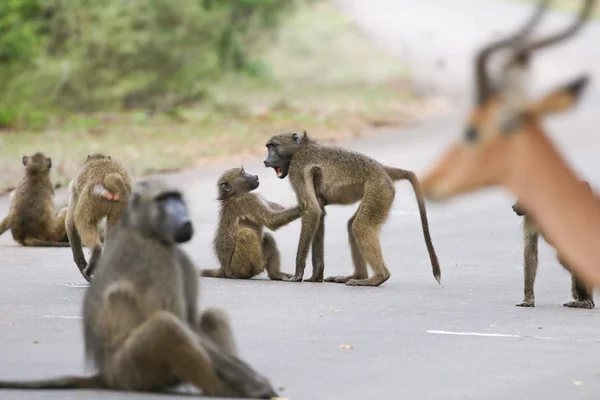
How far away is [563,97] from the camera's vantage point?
6.18 metres

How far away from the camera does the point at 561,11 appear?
166 ft

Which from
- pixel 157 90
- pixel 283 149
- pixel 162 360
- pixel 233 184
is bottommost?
pixel 162 360

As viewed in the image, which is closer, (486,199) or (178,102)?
(486,199)

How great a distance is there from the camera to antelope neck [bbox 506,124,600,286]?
6211mm

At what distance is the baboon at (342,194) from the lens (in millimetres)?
14438

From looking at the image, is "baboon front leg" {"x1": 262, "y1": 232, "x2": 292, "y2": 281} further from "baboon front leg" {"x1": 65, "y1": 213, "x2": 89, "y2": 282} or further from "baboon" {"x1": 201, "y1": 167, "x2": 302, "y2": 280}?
"baboon front leg" {"x1": 65, "y1": 213, "x2": 89, "y2": 282}

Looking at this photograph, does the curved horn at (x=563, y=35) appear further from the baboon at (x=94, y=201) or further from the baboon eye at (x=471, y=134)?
the baboon at (x=94, y=201)

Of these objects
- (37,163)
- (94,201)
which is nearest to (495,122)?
(94,201)

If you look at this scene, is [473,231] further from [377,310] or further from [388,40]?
[388,40]

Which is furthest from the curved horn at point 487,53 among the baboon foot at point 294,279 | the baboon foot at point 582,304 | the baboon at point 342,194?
the baboon foot at point 294,279

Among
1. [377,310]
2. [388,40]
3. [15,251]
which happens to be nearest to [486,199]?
[15,251]

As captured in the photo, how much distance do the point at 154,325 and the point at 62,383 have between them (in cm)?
97

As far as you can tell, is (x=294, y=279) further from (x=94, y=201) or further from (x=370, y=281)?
(x=94, y=201)

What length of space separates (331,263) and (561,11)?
3619 cm
